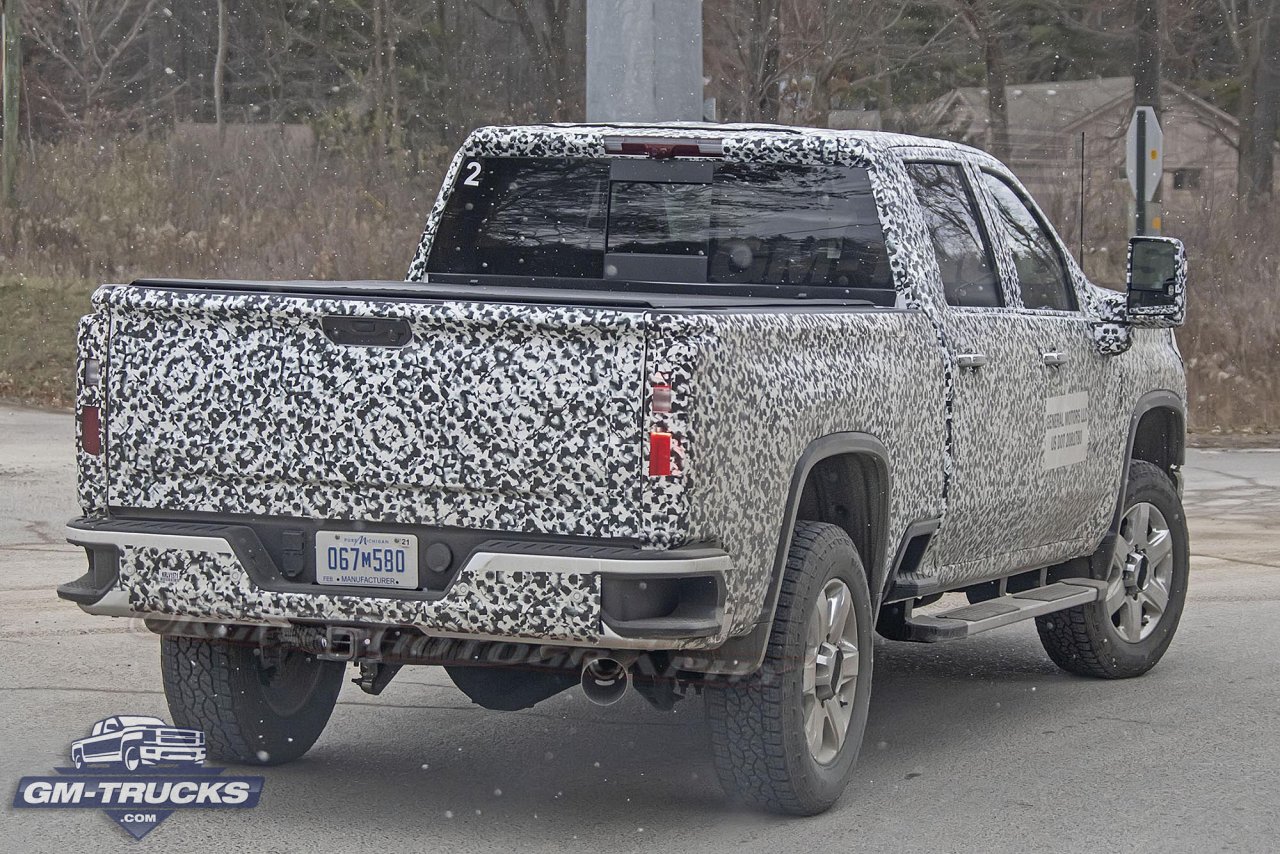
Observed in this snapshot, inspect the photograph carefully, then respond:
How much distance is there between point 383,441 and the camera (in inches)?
217

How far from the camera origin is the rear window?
23.3ft

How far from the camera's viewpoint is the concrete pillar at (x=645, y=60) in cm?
1090

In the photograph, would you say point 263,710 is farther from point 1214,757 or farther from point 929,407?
point 1214,757

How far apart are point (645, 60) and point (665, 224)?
3743 millimetres

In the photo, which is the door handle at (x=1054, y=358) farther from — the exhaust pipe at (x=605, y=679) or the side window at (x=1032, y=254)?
the exhaust pipe at (x=605, y=679)

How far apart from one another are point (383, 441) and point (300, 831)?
4.02 ft

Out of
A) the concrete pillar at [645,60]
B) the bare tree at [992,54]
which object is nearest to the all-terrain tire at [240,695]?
the concrete pillar at [645,60]

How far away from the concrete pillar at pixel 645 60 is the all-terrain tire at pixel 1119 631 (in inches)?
140

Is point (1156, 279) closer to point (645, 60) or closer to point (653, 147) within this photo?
point (653, 147)

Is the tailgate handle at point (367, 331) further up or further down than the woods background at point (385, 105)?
further down

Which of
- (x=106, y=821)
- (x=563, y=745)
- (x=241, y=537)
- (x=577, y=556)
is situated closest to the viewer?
(x=577, y=556)

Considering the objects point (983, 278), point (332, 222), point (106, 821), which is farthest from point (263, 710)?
point (332, 222)

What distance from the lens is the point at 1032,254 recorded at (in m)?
7.96

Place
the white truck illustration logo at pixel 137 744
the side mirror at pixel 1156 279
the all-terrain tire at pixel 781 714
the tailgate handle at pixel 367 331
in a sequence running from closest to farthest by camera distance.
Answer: the tailgate handle at pixel 367 331 < the all-terrain tire at pixel 781 714 < the white truck illustration logo at pixel 137 744 < the side mirror at pixel 1156 279
